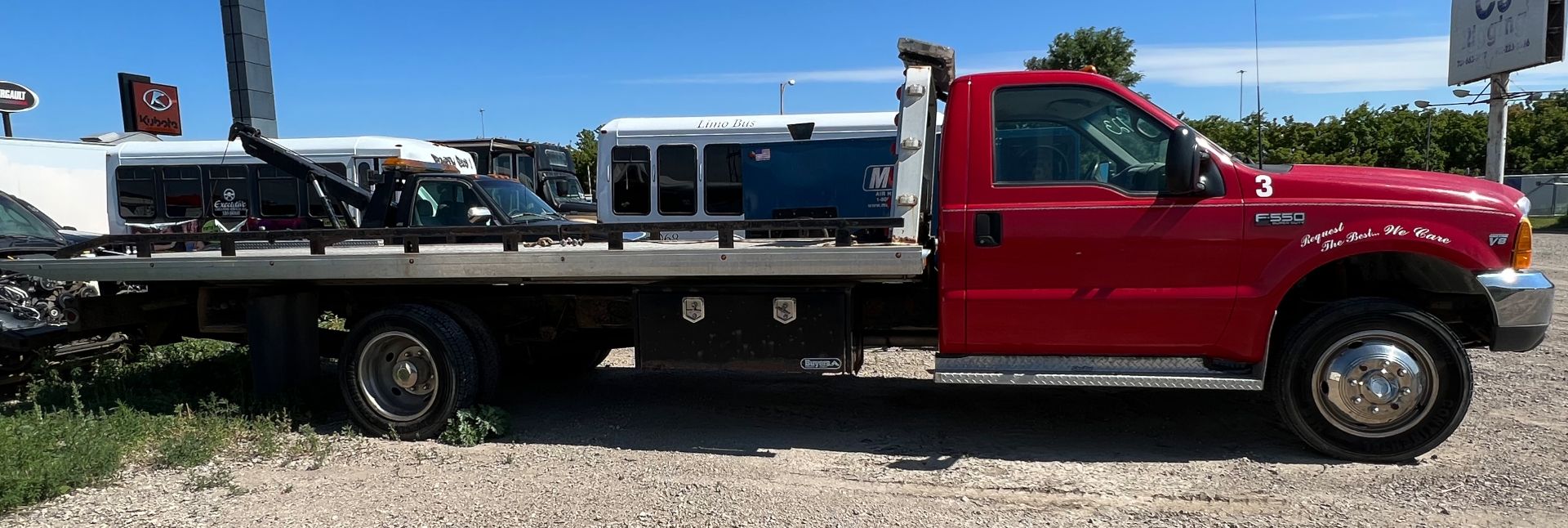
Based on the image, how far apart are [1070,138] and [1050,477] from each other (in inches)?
67.4

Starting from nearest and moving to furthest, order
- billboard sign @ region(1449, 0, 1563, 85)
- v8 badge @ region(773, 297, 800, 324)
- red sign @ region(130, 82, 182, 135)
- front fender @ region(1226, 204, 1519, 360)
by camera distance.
Answer: front fender @ region(1226, 204, 1519, 360), v8 badge @ region(773, 297, 800, 324), billboard sign @ region(1449, 0, 1563, 85), red sign @ region(130, 82, 182, 135)

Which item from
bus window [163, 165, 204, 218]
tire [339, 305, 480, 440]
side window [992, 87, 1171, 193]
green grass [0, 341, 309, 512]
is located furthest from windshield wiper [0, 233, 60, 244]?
bus window [163, 165, 204, 218]

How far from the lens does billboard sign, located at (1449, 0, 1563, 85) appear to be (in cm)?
1727

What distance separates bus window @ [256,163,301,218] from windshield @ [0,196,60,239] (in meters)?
7.92

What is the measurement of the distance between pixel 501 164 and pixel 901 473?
15093 mm

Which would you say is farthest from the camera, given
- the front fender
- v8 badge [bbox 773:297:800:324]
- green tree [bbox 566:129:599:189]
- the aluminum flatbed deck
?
green tree [bbox 566:129:599:189]

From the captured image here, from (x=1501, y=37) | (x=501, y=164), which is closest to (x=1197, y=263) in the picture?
(x=501, y=164)

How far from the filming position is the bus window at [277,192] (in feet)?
50.9

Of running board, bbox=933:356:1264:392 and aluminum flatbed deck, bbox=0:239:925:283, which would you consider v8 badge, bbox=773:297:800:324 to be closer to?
→ aluminum flatbed deck, bbox=0:239:925:283

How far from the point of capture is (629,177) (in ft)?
42.6

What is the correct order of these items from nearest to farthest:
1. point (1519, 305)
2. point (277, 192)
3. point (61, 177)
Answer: point (1519, 305) < point (277, 192) < point (61, 177)

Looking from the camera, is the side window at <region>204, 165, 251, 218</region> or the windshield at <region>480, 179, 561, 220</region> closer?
the windshield at <region>480, 179, 561, 220</region>

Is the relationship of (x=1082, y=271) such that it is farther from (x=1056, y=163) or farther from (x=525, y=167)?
(x=525, y=167)

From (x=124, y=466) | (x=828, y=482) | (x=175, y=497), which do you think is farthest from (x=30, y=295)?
(x=828, y=482)
